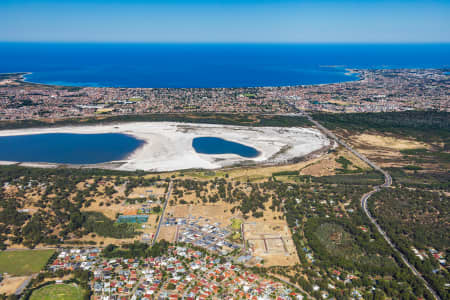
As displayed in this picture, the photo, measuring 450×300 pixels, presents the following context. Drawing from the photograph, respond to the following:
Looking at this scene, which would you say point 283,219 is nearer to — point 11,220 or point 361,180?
point 361,180

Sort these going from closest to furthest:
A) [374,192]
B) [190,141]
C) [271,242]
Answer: [271,242]
[374,192]
[190,141]

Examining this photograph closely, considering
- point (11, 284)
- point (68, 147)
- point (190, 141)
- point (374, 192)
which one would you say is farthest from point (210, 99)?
point (11, 284)

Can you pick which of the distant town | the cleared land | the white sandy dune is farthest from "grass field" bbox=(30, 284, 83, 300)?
the distant town

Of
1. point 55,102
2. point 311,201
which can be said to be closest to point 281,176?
point 311,201

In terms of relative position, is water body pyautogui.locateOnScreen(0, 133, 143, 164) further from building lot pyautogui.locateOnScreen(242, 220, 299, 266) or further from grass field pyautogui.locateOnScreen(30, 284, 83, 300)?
building lot pyautogui.locateOnScreen(242, 220, 299, 266)

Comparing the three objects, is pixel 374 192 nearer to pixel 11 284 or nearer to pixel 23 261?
pixel 23 261

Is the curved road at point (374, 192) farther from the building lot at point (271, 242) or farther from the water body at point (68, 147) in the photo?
the water body at point (68, 147)
